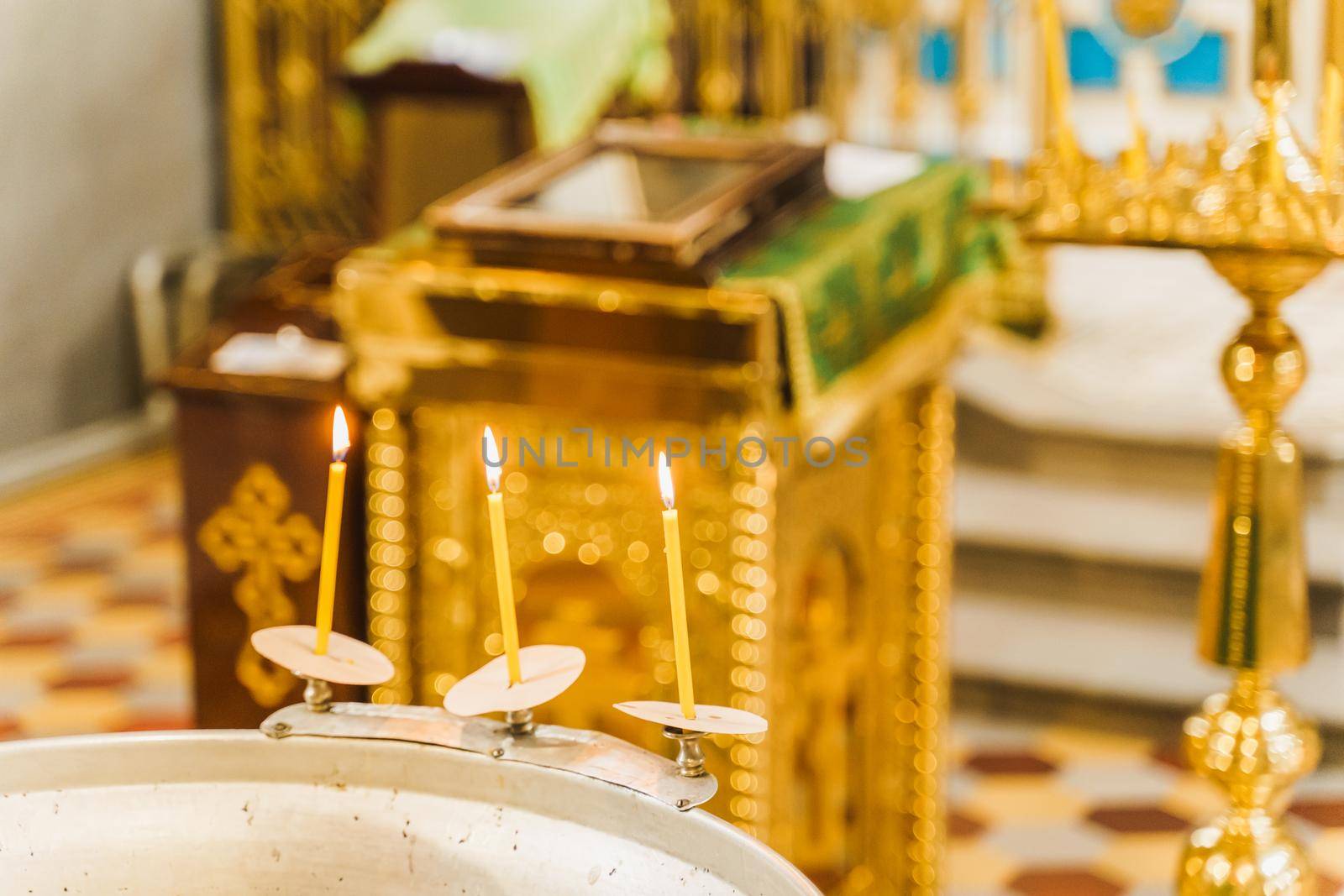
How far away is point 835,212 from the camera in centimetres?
214

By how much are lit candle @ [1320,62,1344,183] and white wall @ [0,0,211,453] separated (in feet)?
14.5

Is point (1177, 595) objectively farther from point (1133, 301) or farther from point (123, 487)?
point (123, 487)

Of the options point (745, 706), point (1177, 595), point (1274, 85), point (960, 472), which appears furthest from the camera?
point (960, 472)

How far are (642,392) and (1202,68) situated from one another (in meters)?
4.73

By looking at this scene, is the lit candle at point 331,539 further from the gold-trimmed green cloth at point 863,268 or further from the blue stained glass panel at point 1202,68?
the blue stained glass panel at point 1202,68

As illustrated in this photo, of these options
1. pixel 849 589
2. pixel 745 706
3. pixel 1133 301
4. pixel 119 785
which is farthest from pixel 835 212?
pixel 1133 301

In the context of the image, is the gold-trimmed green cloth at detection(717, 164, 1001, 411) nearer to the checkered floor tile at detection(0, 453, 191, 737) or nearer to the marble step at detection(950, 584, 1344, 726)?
the marble step at detection(950, 584, 1344, 726)

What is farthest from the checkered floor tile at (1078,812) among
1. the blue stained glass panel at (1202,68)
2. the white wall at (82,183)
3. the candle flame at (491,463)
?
the blue stained glass panel at (1202,68)

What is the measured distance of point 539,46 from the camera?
475 centimetres

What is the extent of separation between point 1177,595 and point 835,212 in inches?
64.5

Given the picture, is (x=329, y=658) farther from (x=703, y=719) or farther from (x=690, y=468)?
(x=690, y=468)

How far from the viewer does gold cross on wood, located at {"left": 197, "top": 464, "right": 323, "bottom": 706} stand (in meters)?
2.27

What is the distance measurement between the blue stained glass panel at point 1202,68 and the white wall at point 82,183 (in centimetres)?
348

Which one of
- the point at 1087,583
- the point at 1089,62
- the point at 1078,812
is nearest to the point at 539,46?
the point at 1087,583
